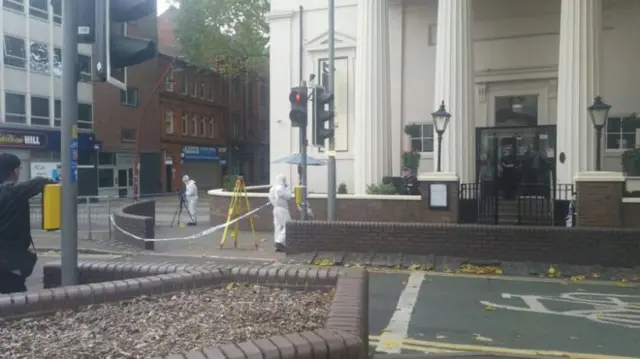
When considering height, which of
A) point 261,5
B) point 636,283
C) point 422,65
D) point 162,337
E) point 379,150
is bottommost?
point 636,283

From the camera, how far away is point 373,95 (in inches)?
768

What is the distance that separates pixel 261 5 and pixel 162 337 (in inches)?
1356

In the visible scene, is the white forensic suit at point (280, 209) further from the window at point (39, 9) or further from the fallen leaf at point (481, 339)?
the window at point (39, 9)

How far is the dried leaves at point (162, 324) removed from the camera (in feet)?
10.7

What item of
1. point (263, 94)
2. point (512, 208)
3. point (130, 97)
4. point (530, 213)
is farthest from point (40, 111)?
point (530, 213)

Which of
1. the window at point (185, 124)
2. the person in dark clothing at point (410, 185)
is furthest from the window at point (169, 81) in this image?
the person in dark clothing at point (410, 185)

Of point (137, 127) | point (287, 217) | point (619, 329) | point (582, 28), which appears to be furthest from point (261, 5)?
point (619, 329)

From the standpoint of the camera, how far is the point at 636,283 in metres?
9.62

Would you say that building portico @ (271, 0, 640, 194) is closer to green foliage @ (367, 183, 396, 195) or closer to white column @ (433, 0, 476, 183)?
white column @ (433, 0, 476, 183)

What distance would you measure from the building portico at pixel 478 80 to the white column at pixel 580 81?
1.1 inches

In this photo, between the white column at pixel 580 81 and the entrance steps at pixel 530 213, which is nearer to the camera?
the entrance steps at pixel 530 213

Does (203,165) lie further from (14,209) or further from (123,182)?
(14,209)

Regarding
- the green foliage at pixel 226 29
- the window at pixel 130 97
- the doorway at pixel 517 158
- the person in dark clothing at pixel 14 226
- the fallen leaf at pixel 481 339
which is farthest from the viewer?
the window at pixel 130 97

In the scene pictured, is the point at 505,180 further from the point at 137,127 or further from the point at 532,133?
the point at 137,127
